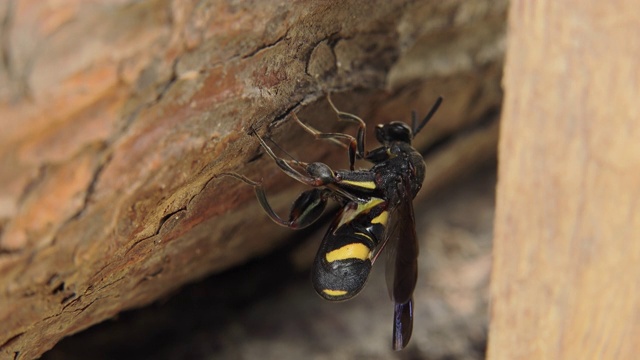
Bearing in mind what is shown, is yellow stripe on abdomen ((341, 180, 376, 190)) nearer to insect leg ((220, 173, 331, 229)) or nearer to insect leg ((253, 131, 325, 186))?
insect leg ((220, 173, 331, 229))

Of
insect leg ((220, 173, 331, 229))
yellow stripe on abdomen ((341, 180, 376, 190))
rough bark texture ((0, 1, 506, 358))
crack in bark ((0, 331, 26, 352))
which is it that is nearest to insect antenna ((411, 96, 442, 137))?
rough bark texture ((0, 1, 506, 358))

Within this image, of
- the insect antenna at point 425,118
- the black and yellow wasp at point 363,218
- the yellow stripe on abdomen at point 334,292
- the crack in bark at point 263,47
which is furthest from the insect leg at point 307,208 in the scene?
the crack in bark at point 263,47

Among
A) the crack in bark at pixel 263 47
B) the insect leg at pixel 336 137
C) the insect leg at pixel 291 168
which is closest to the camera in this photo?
the crack in bark at pixel 263 47

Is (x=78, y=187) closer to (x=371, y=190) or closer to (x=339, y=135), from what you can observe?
(x=339, y=135)

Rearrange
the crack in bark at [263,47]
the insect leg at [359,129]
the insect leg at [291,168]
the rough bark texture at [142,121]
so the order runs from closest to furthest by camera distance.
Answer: the rough bark texture at [142,121] < the crack in bark at [263,47] < the insect leg at [291,168] < the insect leg at [359,129]

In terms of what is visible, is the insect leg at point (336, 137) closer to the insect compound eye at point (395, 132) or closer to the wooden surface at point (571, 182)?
the insect compound eye at point (395, 132)

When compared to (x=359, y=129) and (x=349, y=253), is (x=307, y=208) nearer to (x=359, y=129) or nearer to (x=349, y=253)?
(x=349, y=253)
